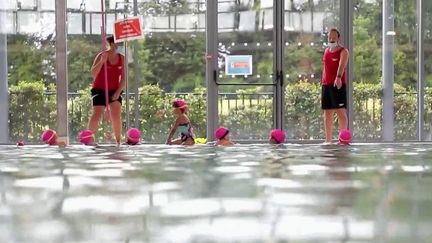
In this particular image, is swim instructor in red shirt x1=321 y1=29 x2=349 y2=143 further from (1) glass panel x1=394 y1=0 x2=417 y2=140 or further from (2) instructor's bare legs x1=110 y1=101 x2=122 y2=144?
(1) glass panel x1=394 y1=0 x2=417 y2=140

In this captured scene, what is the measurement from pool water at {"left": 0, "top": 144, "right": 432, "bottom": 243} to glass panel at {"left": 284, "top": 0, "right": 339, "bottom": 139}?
6.69m

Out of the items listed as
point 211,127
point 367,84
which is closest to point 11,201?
point 211,127

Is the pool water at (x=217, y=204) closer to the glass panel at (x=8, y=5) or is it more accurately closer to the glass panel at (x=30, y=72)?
the glass panel at (x=30, y=72)

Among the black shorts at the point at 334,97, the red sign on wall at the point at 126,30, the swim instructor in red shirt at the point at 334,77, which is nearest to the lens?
the red sign on wall at the point at 126,30

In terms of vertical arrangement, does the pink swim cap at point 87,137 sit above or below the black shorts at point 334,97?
below

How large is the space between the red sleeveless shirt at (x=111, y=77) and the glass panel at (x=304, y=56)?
306cm

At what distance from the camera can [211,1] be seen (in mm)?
8648

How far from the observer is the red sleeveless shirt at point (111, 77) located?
6.11m

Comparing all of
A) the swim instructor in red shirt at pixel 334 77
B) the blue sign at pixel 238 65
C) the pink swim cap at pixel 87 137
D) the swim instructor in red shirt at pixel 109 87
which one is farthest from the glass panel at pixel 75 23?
the swim instructor in red shirt at pixel 334 77

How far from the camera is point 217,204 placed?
1240 mm

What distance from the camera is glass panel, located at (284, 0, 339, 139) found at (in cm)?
870

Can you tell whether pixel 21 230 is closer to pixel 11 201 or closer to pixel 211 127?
pixel 11 201

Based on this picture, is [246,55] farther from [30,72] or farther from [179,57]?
[30,72]

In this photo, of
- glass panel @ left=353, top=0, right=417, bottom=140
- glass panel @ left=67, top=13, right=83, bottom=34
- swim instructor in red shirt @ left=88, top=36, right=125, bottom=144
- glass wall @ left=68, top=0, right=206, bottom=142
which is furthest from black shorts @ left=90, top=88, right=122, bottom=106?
glass panel @ left=353, top=0, right=417, bottom=140
